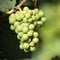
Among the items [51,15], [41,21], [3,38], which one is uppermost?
[41,21]

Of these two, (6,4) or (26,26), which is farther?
(6,4)

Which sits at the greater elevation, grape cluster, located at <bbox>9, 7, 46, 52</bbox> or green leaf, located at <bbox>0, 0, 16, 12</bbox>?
green leaf, located at <bbox>0, 0, 16, 12</bbox>

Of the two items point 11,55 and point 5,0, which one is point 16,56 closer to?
point 11,55

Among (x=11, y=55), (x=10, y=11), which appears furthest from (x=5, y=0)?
(x=11, y=55)

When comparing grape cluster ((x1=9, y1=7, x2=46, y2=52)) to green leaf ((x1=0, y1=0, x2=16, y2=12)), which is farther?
green leaf ((x1=0, y1=0, x2=16, y2=12))

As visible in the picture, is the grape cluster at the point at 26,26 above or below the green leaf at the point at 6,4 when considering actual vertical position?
below

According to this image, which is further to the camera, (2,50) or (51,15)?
(51,15)

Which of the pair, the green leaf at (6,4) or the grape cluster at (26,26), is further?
the green leaf at (6,4)

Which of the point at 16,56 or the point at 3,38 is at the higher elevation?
the point at 3,38
